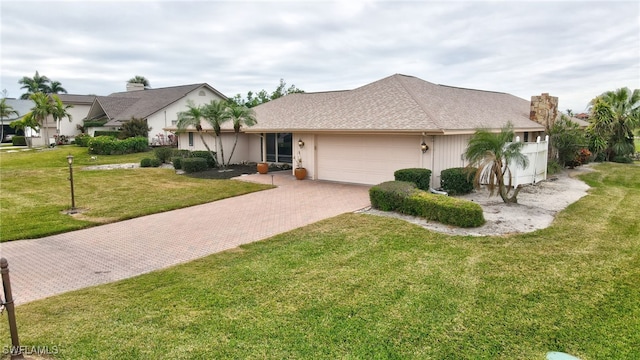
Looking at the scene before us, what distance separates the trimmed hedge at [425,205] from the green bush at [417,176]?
134 cm

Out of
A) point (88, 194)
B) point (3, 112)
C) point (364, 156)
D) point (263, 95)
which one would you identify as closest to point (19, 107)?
point (3, 112)

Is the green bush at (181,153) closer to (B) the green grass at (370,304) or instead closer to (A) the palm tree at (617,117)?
(B) the green grass at (370,304)

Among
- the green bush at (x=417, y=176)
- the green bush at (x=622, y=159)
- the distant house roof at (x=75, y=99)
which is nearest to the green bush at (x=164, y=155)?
the green bush at (x=417, y=176)

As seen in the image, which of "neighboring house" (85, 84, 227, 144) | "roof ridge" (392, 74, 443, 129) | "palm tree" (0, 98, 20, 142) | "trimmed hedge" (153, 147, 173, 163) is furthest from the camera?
"palm tree" (0, 98, 20, 142)

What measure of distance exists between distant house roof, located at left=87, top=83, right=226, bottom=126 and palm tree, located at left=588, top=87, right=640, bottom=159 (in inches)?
1316

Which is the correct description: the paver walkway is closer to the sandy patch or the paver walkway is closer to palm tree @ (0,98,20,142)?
the sandy patch

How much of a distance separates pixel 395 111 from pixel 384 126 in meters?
1.50

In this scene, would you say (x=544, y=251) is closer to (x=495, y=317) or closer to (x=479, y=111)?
(x=495, y=317)

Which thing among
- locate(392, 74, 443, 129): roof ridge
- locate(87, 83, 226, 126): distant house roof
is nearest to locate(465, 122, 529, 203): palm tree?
locate(392, 74, 443, 129): roof ridge

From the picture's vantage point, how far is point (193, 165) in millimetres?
21047

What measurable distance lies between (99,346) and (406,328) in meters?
3.86

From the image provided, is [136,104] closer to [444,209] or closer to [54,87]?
[444,209]

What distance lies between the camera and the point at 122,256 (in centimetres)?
827

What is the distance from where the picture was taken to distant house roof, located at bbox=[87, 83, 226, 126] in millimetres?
37016
